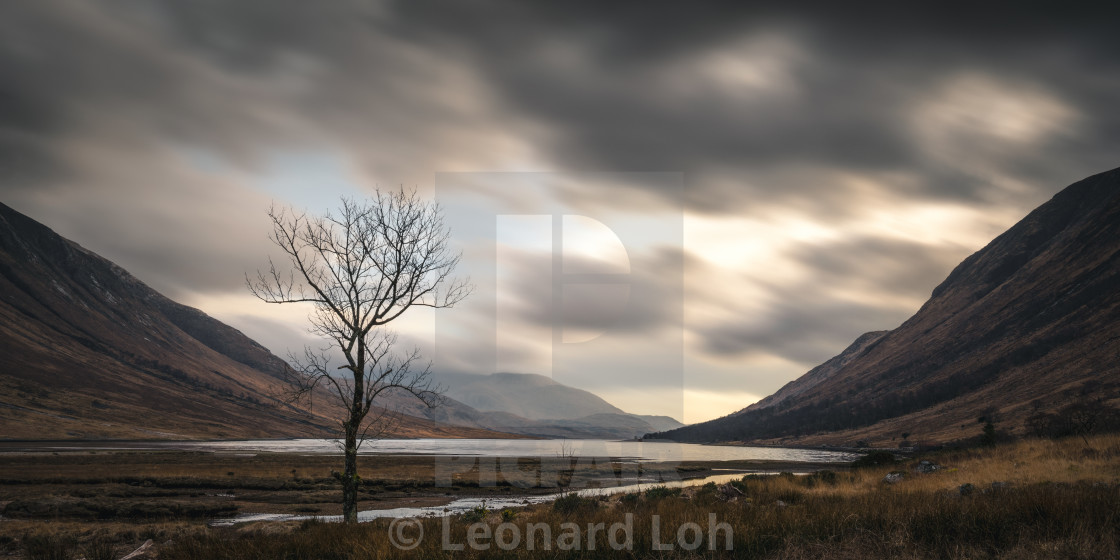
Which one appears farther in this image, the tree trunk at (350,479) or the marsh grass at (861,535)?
the tree trunk at (350,479)

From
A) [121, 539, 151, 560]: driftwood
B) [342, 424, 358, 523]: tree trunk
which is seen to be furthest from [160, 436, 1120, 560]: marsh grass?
[342, 424, 358, 523]: tree trunk

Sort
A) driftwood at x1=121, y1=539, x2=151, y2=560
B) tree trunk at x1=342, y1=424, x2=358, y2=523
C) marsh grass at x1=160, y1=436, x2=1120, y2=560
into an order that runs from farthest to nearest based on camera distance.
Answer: tree trunk at x1=342, y1=424, x2=358, y2=523, driftwood at x1=121, y1=539, x2=151, y2=560, marsh grass at x1=160, y1=436, x2=1120, y2=560

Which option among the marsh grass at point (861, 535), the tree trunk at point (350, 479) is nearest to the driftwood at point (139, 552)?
the marsh grass at point (861, 535)

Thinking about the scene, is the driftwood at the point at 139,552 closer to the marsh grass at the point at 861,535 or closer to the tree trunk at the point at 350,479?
the marsh grass at the point at 861,535

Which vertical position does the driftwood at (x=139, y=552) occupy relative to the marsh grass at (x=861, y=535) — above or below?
below

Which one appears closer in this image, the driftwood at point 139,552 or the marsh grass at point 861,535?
the marsh grass at point 861,535

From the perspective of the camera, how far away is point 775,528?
392 inches

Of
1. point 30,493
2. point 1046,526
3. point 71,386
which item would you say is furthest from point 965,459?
point 71,386

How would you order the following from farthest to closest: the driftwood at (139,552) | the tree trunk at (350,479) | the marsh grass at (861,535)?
the tree trunk at (350,479) < the driftwood at (139,552) < the marsh grass at (861,535)

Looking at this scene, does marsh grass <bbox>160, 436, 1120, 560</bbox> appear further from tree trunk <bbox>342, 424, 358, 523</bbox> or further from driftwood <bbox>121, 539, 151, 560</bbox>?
tree trunk <bbox>342, 424, 358, 523</bbox>

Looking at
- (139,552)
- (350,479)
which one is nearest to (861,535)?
(350,479)

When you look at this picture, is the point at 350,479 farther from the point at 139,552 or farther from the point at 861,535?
the point at 861,535

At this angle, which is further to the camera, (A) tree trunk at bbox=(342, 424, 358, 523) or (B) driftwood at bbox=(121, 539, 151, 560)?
(A) tree trunk at bbox=(342, 424, 358, 523)

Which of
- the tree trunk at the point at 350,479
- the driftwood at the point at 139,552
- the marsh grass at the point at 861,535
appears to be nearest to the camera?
the marsh grass at the point at 861,535
